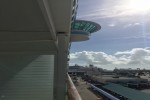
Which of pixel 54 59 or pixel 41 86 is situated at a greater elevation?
pixel 54 59

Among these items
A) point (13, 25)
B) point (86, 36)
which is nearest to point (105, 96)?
point (86, 36)

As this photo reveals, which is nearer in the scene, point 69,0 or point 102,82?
point 69,0

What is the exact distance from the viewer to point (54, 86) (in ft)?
22.8

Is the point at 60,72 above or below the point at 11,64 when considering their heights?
below

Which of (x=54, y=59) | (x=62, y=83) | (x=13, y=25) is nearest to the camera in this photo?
(x=13, y=25)

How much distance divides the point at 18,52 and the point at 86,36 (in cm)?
1047

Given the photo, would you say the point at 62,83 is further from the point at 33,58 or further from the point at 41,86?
the point at 33,58

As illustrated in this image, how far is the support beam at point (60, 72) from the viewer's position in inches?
266

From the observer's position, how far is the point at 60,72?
276 inches

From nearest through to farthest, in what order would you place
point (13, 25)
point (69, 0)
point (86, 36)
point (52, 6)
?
1. point (69, 0)
2. point (52, 6)
3. point (13, 25)
4. point (86, 36)

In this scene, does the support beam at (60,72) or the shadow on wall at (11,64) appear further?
the shadow on wall at (11,64)

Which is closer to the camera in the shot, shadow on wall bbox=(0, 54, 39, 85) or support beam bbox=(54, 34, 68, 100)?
support beam bbox=(54, 34, 68, 100)

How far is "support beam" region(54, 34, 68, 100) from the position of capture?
676 cm

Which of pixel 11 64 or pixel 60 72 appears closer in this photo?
pixel 60 72
